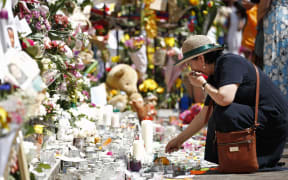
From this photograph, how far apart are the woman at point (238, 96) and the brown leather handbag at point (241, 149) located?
0.03 meters

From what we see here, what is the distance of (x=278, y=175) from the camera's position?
6.29 feet

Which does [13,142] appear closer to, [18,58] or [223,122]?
[18,58]

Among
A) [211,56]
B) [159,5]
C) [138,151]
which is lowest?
[138,151]

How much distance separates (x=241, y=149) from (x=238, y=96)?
0.28 metres

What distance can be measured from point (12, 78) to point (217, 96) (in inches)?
41.9

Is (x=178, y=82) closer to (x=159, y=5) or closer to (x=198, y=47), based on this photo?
(x=159, y=5)

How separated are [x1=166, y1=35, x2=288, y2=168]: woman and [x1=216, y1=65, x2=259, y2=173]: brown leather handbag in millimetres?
28

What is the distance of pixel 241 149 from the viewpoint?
1.97 m

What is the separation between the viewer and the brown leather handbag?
197 cm

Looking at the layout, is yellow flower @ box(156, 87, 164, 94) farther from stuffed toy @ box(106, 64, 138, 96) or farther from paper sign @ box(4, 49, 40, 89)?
paper sign @ box(4, 49, 40, 89)

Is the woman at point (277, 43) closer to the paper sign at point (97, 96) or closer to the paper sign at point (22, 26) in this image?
the paper sign at point (97, 96)

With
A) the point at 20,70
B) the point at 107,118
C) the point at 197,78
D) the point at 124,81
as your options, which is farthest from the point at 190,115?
the point at 20,70

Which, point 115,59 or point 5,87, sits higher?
point 115,59

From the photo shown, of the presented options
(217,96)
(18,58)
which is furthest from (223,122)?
(18,58)
